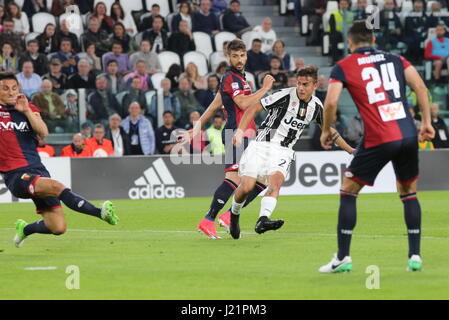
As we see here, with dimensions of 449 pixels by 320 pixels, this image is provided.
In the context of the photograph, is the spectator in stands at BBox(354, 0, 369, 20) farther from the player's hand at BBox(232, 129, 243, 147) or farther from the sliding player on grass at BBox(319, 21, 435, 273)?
the sliding player on grass at BBox(319, 21, 435, 273)

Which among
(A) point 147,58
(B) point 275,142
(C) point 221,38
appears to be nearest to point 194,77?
(A) point 147,58

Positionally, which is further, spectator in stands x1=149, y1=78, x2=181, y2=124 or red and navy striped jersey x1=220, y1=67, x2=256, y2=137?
spectator in stands x1=149, y1=78, x2=181, y2=124

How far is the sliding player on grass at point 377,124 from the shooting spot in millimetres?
8438

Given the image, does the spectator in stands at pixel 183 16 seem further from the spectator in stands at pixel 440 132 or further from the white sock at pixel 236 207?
the white sock at pixel 236 207

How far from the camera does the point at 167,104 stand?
21.7 meters

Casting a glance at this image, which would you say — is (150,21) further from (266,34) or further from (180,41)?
(266,34)

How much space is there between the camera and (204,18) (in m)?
25.2

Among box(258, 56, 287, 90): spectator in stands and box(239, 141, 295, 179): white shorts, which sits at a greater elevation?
box(239, 141, 295, 179): white shorts

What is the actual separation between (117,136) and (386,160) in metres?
13.3

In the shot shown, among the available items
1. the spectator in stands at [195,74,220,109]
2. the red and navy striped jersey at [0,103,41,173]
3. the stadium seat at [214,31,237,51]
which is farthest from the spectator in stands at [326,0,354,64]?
the red and navy striped jersey at [0,103,41,173]

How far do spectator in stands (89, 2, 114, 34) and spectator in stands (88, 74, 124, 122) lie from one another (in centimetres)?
227

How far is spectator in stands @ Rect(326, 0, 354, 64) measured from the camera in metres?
24.9

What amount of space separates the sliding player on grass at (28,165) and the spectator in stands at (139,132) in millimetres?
10283

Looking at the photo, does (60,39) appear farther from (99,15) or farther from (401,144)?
(401,144)
